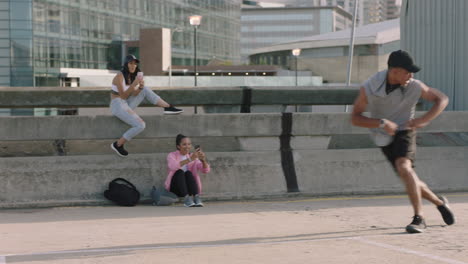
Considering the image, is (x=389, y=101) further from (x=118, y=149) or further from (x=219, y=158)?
(x=118, y=149)

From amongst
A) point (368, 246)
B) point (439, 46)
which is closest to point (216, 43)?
point (439, 46)

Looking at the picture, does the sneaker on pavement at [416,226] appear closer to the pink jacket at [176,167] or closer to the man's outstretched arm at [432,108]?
the man's outstretched arm at [432,108]

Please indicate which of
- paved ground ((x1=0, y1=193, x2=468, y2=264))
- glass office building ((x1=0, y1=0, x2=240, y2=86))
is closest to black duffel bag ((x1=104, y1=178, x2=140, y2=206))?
paved ground ((x1=0, y1=193, x2=468, y2=264))

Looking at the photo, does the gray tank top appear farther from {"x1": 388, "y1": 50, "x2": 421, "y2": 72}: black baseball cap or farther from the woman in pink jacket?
the woman in pink jacket

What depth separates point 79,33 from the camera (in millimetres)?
66688

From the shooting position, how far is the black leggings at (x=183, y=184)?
941 centimetres

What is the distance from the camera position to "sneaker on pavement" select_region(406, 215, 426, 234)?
283 inches

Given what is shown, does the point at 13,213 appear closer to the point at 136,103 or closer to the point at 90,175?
the point at 90,175

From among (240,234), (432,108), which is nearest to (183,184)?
(240,234)

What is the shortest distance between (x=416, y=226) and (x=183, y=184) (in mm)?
3166

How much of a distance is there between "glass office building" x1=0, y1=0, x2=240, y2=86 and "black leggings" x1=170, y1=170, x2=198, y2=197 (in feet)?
163

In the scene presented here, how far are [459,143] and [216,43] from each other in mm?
91672

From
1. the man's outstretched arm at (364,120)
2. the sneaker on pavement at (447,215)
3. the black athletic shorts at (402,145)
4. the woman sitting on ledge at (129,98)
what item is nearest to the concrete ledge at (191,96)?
the woman sitting on ledge at (129,98)

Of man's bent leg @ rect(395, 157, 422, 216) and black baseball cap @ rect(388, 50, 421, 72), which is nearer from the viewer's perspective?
black baseball cap @ rect(388, 50, 421, 72)
